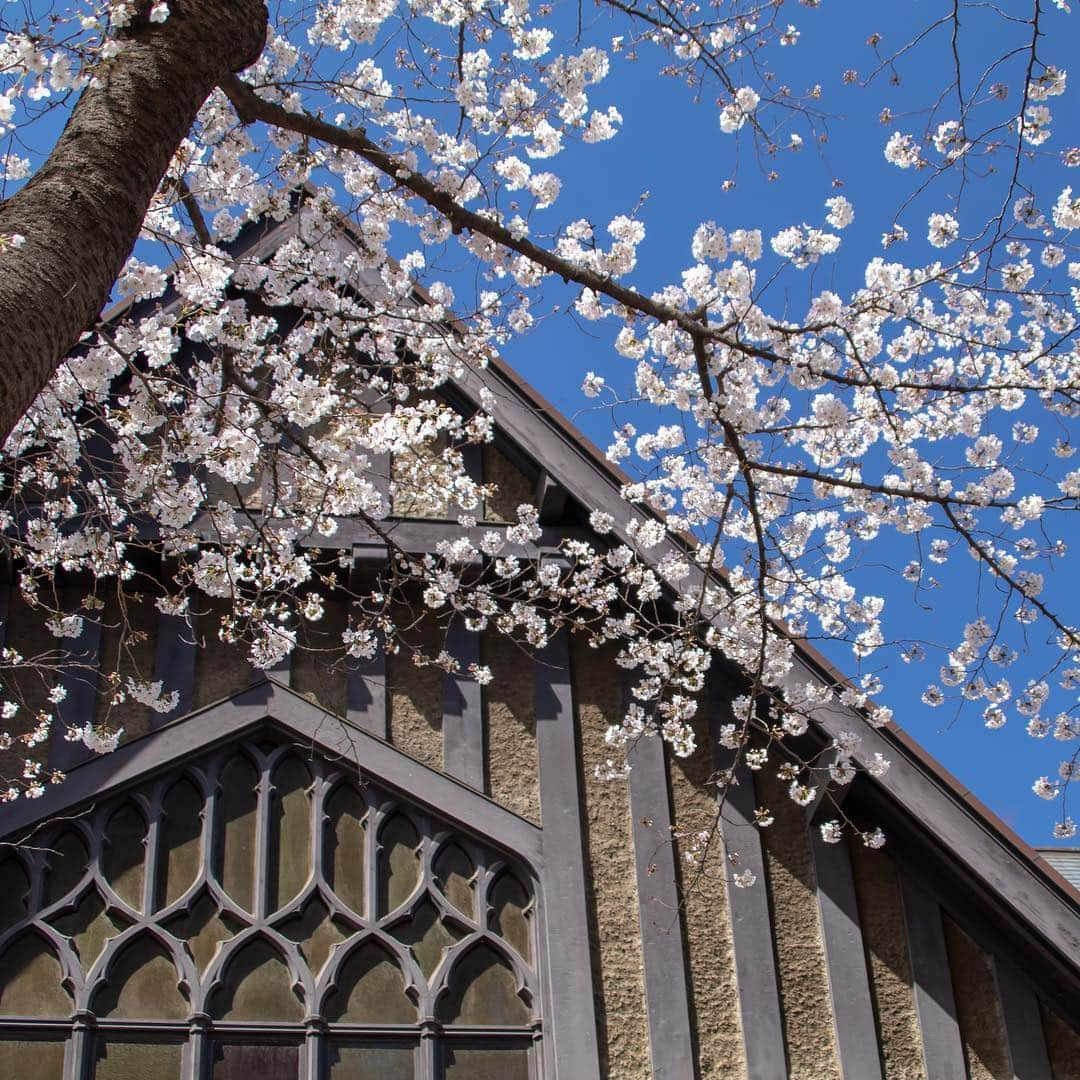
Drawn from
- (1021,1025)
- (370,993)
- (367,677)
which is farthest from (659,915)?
(367,677)

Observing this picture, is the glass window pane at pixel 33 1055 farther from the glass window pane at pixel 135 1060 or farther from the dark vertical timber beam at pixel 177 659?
the dark vertical timber beam at pixel 177 659

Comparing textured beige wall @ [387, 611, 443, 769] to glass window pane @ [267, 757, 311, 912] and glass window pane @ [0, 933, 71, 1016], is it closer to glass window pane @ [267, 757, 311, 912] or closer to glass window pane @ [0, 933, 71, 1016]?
glass window pane @ [267, 757, 311, 912]

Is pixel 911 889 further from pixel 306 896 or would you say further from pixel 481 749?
pixel 306 896

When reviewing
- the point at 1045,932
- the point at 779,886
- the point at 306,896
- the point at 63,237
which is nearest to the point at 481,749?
the point at 306,896

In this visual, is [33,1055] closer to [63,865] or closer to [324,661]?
[63,865]

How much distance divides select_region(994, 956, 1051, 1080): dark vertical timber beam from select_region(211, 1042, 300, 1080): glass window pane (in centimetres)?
341

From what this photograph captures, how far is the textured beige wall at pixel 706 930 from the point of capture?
21.7ft

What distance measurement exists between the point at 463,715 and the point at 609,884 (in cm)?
116

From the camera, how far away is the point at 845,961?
22.8 ft

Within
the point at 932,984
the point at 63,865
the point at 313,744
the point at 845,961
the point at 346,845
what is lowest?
the point at 932,984

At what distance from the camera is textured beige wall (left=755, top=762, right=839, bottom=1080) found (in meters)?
6.70

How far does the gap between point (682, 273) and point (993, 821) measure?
3.08 meters

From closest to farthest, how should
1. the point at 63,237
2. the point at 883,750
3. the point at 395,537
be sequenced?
1. the point at 63,237
2. the point at 883,750
3. the point at 395,537

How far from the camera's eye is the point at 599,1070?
646 cm
